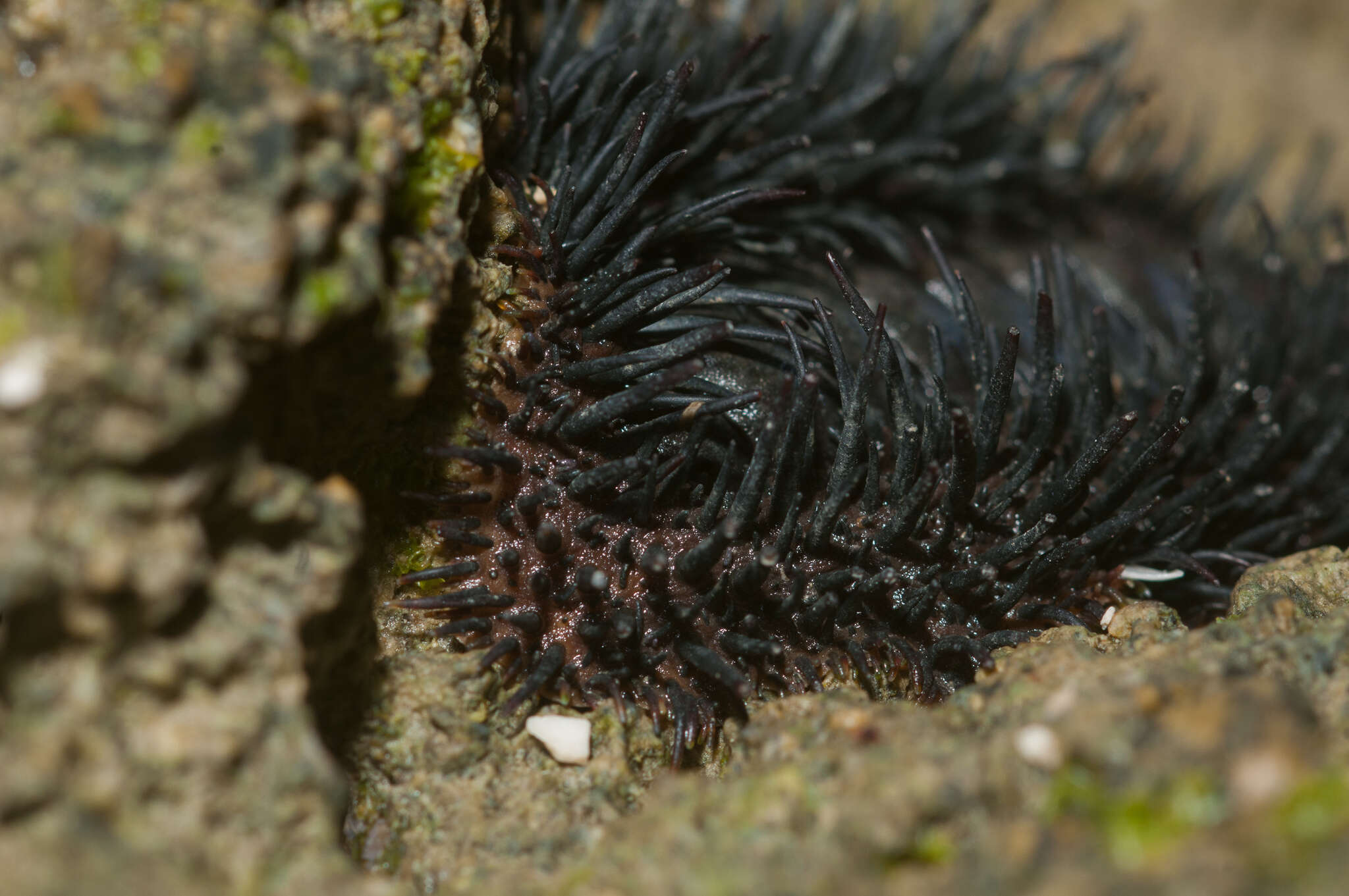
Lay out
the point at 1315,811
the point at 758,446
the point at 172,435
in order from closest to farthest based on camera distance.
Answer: the point at 1315,811 → the point at 172,435 → the point at 758,446

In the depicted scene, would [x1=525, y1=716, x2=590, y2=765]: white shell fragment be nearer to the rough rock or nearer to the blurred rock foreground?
the blurred rock foreground

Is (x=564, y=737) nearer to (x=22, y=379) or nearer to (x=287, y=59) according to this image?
(x=22, y=379)

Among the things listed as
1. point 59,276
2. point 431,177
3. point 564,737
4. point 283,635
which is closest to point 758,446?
point 564,737

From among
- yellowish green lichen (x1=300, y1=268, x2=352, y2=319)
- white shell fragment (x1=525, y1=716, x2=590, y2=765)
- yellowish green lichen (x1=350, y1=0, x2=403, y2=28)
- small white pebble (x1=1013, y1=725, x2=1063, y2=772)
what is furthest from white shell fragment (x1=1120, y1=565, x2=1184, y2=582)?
yellowish green lichen (x1=350, y1=0, x2=403, y2=28)

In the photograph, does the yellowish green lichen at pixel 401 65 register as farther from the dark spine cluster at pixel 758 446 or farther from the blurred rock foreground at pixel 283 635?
the dark spine cluster at pixel 758 446

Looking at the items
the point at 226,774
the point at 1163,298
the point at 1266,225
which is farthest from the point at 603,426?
the point at 1266,225

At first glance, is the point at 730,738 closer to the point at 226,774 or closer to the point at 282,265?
the point at 226,774
